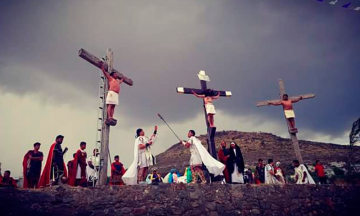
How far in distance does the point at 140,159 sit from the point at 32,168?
2.85 meters

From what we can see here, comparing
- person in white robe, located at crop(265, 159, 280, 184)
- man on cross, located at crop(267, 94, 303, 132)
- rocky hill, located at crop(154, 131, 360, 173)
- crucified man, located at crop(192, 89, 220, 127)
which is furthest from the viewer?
rocky hill, located at crop(154, 131, 360, 173)

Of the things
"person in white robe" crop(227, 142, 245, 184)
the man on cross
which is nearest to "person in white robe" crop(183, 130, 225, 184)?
"person in white robe" crop(227, 142, 245, 184)

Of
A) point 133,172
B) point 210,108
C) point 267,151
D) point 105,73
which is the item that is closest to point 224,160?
point 210,108

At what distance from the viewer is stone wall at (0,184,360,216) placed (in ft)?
16.1

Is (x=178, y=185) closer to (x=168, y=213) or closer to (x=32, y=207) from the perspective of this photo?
(x=168, y=213)

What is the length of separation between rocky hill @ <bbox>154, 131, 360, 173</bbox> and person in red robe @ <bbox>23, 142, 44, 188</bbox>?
1459cm

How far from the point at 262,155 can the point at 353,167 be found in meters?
9.38

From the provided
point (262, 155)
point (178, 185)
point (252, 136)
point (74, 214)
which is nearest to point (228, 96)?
point (178, 185)

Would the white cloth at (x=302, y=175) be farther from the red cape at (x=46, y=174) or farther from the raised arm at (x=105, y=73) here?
the red cape at (x=46, y=174)

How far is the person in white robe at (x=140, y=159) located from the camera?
21.0 ft

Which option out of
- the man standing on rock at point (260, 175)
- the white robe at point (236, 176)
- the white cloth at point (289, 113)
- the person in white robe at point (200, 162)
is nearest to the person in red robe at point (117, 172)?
the person in white robe at point (200, 162)

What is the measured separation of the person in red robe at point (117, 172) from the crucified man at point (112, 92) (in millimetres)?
1763

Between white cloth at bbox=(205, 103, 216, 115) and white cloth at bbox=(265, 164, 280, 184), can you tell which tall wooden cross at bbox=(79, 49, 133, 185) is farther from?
white cloth at bbox=(265, 164, 280, 184)

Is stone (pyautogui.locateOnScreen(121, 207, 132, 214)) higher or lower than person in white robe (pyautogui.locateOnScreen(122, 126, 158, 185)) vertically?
lower
